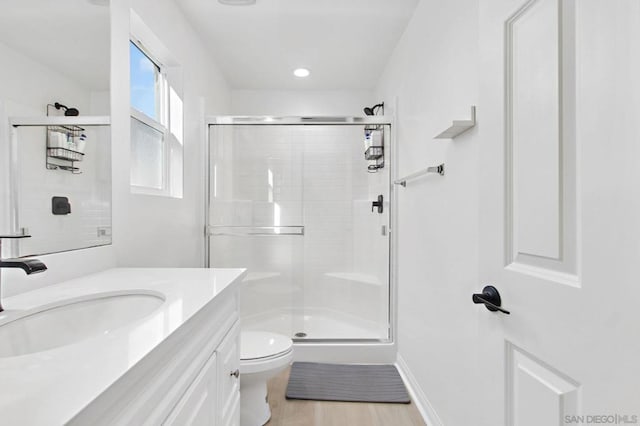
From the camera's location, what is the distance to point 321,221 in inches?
117

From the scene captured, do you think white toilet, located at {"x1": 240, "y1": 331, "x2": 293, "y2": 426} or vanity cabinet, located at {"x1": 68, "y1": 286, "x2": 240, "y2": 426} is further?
white toilet, located at {"x1": 240, "y1": 331, "x2": 293, "y2": 426}

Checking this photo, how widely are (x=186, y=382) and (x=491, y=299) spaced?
0.78m

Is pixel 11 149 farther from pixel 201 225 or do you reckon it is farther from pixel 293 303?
pixel 293 303

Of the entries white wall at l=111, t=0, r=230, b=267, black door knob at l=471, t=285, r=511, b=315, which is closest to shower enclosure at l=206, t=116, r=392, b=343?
white wall at l=111, t=0, r=230, b=267

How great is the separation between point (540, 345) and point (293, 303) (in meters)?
2.35

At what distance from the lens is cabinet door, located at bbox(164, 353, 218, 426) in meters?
0.77

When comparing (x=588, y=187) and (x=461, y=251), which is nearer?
(x=588, y=187)

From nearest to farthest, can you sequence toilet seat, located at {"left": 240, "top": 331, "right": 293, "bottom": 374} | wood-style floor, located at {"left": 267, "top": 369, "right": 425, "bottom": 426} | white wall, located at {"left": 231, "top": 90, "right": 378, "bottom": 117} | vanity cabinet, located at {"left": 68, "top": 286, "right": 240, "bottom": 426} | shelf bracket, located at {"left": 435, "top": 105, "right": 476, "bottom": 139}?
vanity cabinet, located at {"left": 68, "top": 286, "right": 240, "bottom": 426} < shelf bracket, located at {"left": 435, "top": 105, "right": 476, "bottom": 139} < toilet seat, located at {"left": 240, "top": 331, "right": 293, "bottom": 374} < wood-style floor, located at {"left": 267, "top": 369, "right": 425, "bottom": 426} < white wall, located at {"left": 231, "top": 90, "right": 378, "bottom": 117}

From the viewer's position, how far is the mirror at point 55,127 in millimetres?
962

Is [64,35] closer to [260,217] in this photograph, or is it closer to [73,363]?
[73,363]

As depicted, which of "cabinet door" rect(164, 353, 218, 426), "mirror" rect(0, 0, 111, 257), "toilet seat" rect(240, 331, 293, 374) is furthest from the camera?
"toilet seat" rect(240, 331, 293, 374)

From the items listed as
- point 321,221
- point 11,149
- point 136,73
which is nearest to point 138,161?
point 136,73

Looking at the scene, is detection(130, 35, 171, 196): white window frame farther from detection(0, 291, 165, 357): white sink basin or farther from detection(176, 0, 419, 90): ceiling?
detection(0, 291, 165, 357): white sink basin

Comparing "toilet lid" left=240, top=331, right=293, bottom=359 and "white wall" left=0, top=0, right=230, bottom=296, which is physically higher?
"white wall" left=0, top=0, right=230, bottom=296
